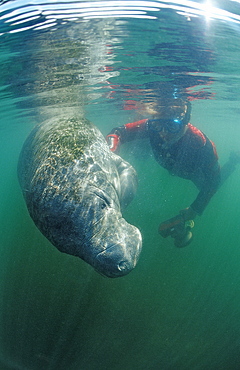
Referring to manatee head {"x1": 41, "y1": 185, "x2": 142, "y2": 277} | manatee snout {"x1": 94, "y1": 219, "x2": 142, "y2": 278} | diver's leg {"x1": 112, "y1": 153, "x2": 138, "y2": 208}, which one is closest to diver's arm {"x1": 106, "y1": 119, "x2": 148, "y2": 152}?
diver's leg {"x1": 112, "y1": 153, "x2": 138, "y2": 208}

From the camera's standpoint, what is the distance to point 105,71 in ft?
27.1

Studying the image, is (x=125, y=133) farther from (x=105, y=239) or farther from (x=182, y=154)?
(x=105, y=239)

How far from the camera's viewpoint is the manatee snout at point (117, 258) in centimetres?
289

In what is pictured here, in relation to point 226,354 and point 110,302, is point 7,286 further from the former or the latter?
point 226,354

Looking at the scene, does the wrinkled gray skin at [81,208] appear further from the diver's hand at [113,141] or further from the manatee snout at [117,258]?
the diver's hand at [113,141]

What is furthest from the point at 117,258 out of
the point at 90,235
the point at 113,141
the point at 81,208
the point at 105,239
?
the point at 113,141

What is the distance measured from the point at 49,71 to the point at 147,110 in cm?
778

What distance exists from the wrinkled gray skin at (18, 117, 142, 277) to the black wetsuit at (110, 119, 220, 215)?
12.9 ft

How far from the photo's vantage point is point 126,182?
16.0ft

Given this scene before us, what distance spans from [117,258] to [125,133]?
5.40 m

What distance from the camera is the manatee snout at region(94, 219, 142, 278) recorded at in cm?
289

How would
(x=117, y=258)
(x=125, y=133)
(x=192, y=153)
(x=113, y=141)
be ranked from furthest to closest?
1. (x=192, y=153)
2. (x=125, y=133)
3. (x=113, y=141)
4. (x=117, y=258)

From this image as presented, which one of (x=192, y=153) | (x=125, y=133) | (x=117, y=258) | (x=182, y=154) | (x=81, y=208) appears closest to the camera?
(x=117, y=258)

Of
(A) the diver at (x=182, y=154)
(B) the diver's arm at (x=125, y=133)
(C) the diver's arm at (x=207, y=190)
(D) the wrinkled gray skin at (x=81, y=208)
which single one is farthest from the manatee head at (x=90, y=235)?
(C) the diver's arm at (x=207, y=190)
